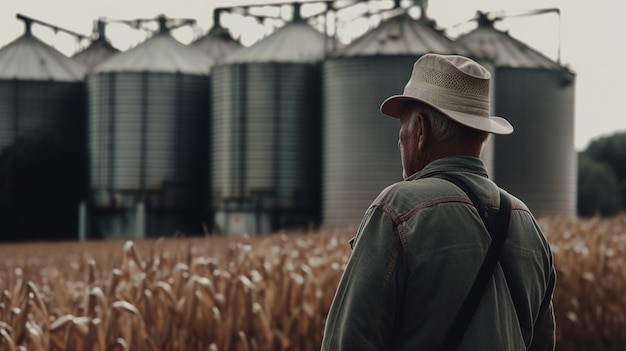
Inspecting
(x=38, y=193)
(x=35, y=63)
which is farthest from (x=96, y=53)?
(x=38, y=193)

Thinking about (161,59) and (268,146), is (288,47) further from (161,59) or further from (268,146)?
(161,59)

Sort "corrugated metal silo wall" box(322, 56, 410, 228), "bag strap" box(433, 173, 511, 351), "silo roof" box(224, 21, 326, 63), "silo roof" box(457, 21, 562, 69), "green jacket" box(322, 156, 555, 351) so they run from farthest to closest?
"silo roof" box(457, 21, 562, 69) → "silo roof" box(224, 21, 326, 63) → "corrugated metal silo wall" box(322, 56, 410, 228) → "bag strap" box(433, 173, 511, 351) → "green jacket" box(322, 156, 555, 351)

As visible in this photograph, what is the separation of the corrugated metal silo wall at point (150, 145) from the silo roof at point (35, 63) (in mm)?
3080

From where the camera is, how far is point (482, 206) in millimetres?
3160

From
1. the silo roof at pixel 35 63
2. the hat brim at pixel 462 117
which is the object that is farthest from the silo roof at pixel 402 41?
the hat brim at pixel 462 117

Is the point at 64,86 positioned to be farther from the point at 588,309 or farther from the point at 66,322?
the point at 66,322

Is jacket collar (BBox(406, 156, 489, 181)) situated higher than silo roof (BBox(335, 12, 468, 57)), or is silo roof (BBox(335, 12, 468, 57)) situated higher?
silo roof (BBox(335, 12, 468, 57))

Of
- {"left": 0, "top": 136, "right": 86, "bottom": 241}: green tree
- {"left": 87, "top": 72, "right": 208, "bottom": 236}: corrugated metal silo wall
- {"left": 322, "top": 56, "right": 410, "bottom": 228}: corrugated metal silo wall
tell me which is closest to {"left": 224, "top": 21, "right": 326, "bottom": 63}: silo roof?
{"left": 87, "top": 72, "right": 208, "bottom": 236}: corrugated metal silo wall

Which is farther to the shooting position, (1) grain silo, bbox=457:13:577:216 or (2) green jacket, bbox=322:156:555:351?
(1) grain silo, bbox=457:13:577:216

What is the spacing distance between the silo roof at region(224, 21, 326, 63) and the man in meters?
32.4

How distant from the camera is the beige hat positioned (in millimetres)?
3225

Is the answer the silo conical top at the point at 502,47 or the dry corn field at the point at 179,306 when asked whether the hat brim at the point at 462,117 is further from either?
the silo conical top at the point at 502,47

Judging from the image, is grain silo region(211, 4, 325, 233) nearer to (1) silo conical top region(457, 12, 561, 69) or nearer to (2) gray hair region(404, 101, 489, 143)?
(1) silo conical top region(457, 12, 561, 69)

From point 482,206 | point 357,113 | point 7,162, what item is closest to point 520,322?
point 482,206
